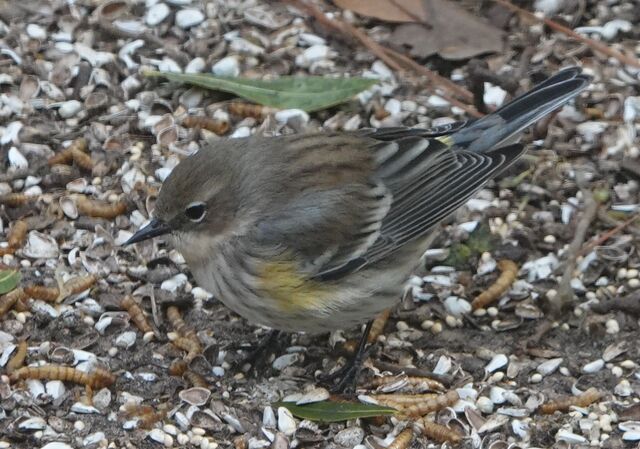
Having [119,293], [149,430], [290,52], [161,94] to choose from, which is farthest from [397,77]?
[149,430]

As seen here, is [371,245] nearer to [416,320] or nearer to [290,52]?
[416,320]

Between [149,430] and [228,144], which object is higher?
[228,144]

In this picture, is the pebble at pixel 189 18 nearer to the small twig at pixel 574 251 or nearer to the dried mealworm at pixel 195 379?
the small twig at pixel 574 251

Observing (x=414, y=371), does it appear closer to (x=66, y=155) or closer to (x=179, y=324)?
(x=179, y=324)

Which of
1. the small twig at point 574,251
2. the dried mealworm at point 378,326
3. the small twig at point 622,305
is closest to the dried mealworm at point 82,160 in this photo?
the dried mealworm at point 378,326

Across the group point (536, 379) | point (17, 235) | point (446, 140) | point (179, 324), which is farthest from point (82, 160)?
point (536, 379)
